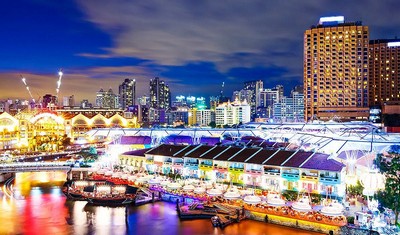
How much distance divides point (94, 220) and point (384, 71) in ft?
244

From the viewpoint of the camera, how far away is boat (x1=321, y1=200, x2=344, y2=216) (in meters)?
20.5

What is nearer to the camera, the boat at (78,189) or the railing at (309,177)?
the railing at (309,177)

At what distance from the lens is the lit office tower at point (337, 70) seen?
72.9 m

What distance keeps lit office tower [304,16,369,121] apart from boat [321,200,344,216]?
54.1 meters

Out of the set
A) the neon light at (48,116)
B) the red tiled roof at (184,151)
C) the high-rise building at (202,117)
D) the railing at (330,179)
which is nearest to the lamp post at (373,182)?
the railing at (330,179)

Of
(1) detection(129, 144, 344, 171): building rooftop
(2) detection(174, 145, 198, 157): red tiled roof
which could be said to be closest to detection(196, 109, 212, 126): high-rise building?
(1) detection(129, 144, 344, 171): building rooftop

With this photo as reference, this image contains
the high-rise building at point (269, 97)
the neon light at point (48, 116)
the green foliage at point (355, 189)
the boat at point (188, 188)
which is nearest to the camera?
the green foliage at point (355, 189)

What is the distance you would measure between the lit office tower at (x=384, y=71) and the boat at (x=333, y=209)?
66.6m

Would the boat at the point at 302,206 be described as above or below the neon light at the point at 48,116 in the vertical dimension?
below

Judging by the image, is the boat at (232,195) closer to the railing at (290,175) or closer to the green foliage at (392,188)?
the railing at (290,175)

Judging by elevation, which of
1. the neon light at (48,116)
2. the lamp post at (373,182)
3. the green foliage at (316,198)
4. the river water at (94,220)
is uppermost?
the neon light at (48,116)

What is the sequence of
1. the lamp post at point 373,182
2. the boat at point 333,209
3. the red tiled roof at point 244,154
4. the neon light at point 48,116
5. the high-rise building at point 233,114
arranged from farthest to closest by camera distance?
1. the high-rise building at point 233,114
2. the neon light at point 48,116
3. the red tiled roof at point 244,154
4. the lamp post at point 373,182
5. the boat at point 333,209

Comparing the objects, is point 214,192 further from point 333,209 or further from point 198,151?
point 333,209

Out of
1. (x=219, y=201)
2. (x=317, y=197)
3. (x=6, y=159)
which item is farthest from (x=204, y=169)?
(x=6, y=159)
